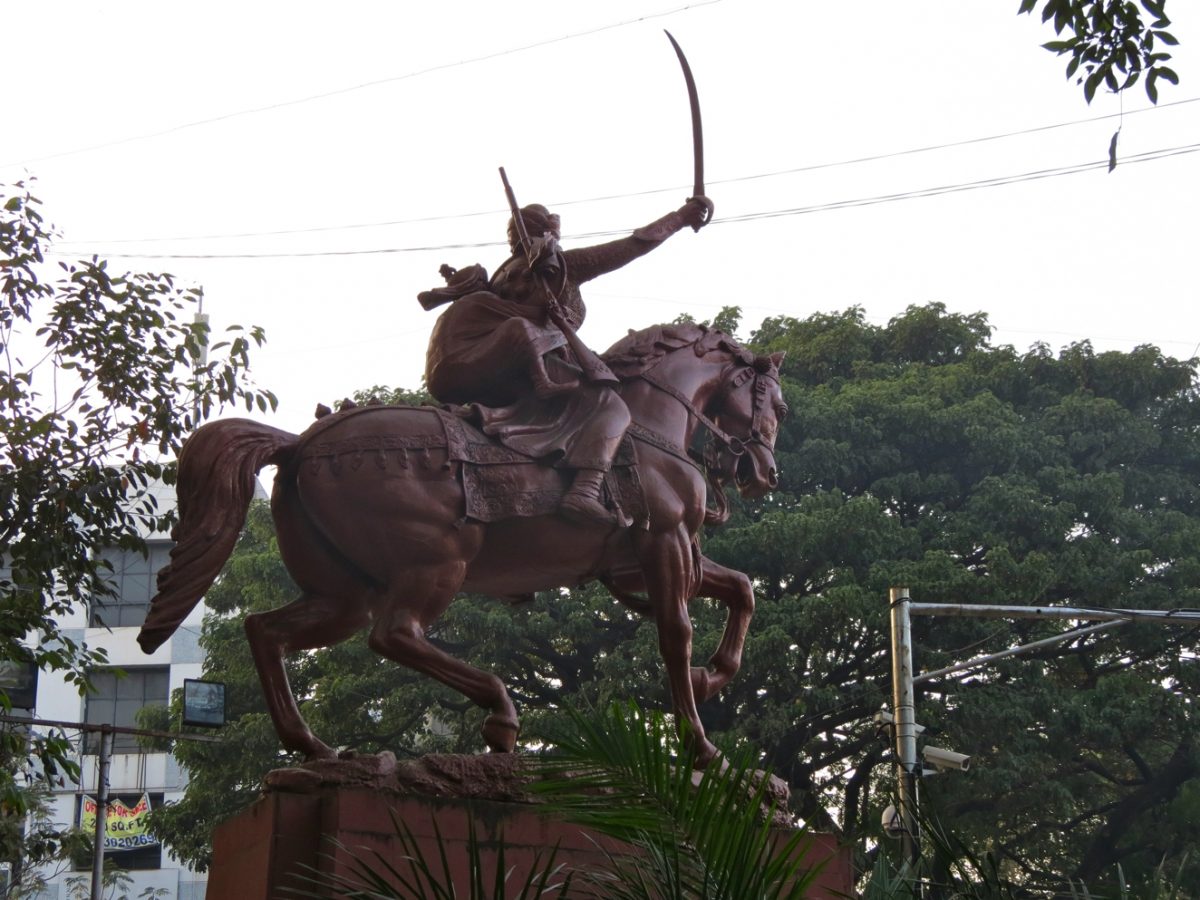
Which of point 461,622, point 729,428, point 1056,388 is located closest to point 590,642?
point 461,622

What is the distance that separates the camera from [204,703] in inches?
738

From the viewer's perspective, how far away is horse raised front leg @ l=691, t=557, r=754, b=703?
7453mm

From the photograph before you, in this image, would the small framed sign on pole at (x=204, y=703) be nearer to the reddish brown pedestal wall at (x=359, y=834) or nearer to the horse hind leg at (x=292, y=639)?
the horse hind leg at (x=292, y=639)

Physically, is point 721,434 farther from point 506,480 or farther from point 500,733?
point 500,733

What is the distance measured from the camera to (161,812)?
1906 cm

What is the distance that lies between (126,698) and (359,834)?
28408 mm

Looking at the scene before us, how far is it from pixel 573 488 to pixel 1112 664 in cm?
1358

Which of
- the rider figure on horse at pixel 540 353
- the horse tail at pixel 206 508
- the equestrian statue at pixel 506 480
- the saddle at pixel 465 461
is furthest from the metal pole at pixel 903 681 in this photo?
the horse tail at pixel 206 508

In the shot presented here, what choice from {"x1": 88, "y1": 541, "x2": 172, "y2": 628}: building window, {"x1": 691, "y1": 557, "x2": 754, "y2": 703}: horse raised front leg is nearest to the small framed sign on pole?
{"x1": 691, "y1": 557, "x2": 754, "y2": 703}: horse raised front leg

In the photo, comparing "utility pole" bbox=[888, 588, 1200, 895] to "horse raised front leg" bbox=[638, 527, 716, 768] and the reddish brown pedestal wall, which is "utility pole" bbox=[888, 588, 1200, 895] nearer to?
"horse raised front leg" bbox=[638, 527, 716, 768]

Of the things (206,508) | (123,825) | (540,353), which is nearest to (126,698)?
(123,825)

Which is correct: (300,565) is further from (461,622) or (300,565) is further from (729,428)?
(461,622)

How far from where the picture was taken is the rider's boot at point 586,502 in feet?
22.3

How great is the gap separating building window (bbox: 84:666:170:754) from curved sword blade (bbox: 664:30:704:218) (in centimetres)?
2664
